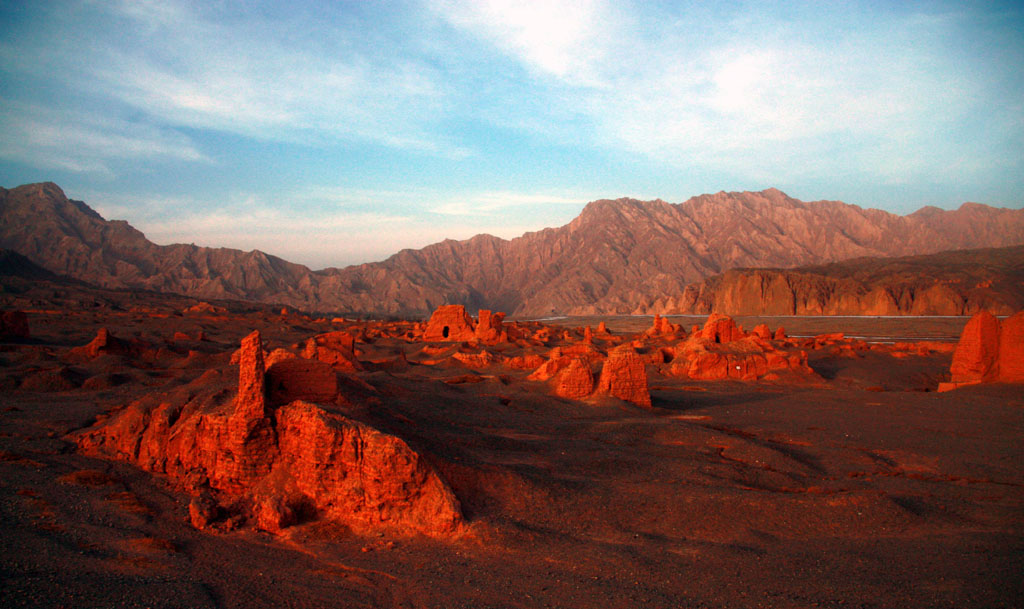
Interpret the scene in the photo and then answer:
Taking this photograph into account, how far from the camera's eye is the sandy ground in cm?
668

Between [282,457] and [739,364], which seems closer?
[282,457]

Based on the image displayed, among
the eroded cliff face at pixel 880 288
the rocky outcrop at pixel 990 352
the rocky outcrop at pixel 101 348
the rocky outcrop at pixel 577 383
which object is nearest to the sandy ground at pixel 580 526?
the rocky outcrop at pixel 577 383

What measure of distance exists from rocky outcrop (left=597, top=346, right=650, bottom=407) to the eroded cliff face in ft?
275

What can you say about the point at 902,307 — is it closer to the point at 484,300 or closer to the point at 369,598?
the point at 369,598

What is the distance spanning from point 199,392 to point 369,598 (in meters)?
6.50

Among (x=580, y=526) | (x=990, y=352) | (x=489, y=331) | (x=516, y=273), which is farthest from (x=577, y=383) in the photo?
(x=516, y=273)

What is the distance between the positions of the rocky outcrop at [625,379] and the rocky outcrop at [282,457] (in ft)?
39.1

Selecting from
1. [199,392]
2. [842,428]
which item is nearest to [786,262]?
[842,428]

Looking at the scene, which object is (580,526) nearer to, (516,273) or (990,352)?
(990,352)

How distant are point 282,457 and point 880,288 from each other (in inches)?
4167

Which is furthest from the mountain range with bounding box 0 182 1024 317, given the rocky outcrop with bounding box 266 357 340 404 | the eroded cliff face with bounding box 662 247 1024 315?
the rocky outcrop with bounding box 266 357 340 404

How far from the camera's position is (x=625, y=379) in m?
20.1

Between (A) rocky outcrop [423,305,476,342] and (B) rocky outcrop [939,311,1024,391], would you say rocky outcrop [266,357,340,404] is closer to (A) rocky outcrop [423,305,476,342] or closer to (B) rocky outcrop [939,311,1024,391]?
(B) rocky outcrop [939,311,1024,391]

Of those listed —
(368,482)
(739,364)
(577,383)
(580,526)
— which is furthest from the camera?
(739,364)
